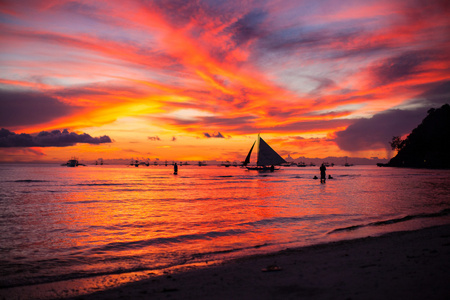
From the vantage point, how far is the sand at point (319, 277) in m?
6.40

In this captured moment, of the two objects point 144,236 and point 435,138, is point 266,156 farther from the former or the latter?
point 435,138

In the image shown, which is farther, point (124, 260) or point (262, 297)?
point (124, 260)

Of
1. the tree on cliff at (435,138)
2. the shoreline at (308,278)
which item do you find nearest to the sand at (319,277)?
the shoreline at (308,278)

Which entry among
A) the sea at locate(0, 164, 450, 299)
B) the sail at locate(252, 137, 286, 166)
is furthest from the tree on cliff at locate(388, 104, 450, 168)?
the sea at locate(0, 164, 450, 299)

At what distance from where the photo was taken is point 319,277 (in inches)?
297

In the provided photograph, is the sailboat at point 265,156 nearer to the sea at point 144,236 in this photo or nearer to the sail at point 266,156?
the sail at point 266,156

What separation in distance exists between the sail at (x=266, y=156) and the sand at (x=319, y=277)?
105892 mm

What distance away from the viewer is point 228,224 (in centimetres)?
1739

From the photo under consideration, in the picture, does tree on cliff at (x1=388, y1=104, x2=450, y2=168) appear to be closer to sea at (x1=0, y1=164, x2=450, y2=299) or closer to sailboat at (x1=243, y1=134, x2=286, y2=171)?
sailboat at (x1=243, y1=134, x2=286, y2=171)

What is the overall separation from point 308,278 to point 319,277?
0.29 metres

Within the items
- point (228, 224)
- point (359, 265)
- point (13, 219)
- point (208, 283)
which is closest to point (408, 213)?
point (228, 224)

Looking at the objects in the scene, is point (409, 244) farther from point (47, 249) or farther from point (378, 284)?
point (47, 249)

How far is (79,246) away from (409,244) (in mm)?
13166

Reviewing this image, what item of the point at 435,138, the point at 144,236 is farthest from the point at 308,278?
the point at 435,138
